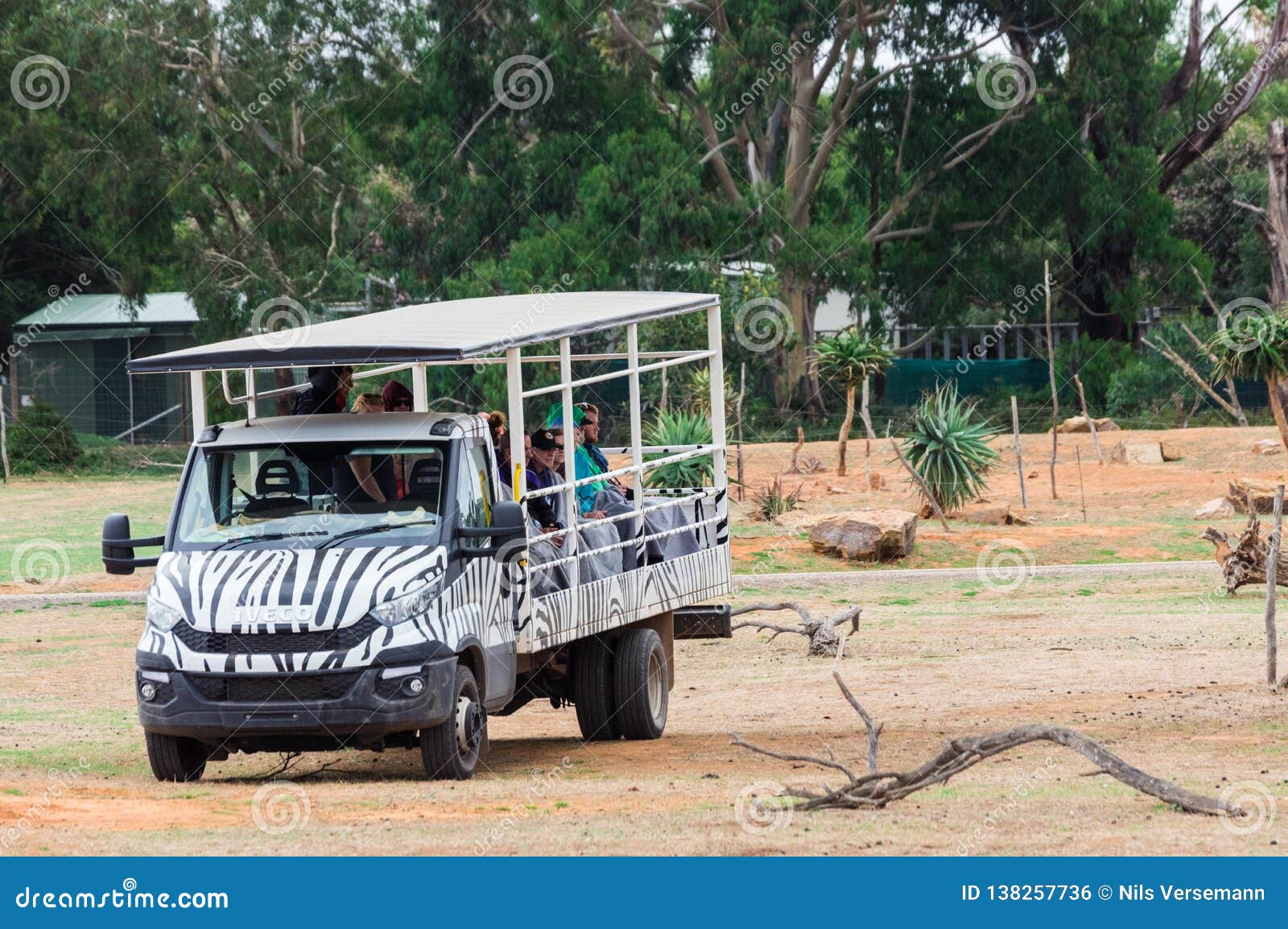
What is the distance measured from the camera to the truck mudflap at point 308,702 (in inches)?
368

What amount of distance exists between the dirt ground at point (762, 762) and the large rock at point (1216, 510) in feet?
33.6

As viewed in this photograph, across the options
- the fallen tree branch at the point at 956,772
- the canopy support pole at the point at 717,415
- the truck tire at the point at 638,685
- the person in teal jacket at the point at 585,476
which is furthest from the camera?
the canopy support pole at the point at 717,415

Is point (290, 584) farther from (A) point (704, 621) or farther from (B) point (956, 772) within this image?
(A) point (704, 621)

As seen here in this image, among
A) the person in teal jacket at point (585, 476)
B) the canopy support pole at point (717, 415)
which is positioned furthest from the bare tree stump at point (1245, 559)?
the person in teal jacket at point (585, 476)

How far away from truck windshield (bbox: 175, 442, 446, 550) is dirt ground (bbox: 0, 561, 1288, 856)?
1367 millimetres

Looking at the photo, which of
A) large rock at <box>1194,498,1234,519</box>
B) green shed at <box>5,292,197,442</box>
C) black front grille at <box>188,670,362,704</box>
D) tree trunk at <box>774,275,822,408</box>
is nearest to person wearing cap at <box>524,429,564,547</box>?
black front grille at <box>188,670,362,704</box>

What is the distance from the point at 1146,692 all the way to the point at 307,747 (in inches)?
267

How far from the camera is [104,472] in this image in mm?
45281

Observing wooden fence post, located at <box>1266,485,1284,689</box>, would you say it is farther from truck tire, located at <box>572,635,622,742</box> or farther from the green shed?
the green shed

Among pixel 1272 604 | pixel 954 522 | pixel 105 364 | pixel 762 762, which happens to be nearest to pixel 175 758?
pixel 762 762

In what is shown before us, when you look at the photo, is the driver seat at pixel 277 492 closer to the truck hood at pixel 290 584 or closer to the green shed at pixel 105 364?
the truck hood at pixel 290 584

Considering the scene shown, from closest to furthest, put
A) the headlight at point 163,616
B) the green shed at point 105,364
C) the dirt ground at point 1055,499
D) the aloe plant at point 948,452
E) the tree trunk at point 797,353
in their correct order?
1. the headlight at point 163,616
2. the dirt ground at point 1055,499
3. the aloe plant at point 948,452
4. the tree trunk at point 797,353
5. the green shed at point 105,364

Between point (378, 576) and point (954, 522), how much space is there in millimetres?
20744

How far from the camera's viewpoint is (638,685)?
12.1 meters
